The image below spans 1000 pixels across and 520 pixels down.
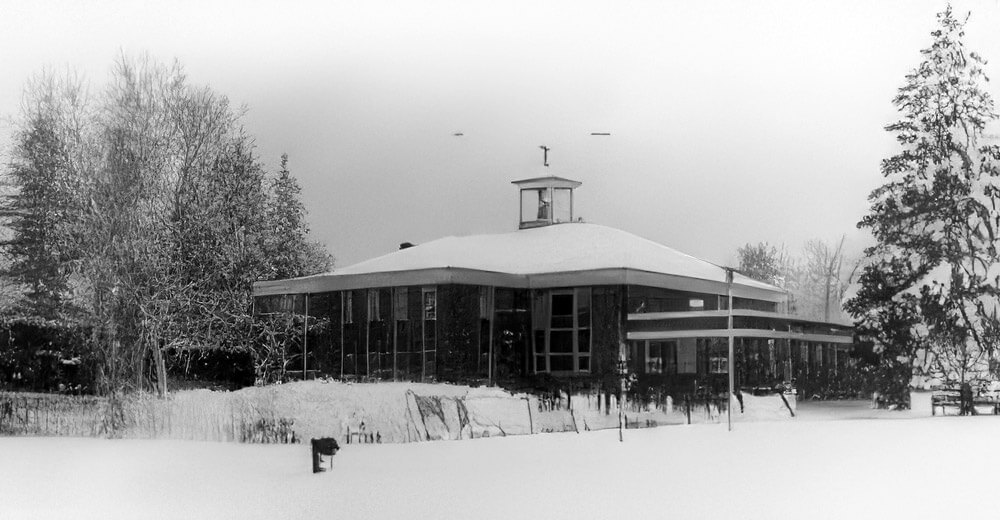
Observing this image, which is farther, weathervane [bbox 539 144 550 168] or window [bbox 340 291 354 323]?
window [bbox 340 291 354 323]

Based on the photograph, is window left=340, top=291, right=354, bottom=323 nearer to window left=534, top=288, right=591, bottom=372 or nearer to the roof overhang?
the roof overhang

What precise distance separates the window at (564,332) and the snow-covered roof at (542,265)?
1.03ft

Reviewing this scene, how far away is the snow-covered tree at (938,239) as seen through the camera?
20609 millimetres

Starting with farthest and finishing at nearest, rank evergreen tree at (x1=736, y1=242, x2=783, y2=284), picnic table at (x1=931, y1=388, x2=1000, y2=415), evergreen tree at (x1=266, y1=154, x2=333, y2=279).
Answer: evergreen tree at (x1=736, y1=242, x2=783, y2=284), picnic table at (x1=931, y1=388, x2=1000, y2=415), evergreen tree at (x1=266, y1=154, x2=333, y2=279)

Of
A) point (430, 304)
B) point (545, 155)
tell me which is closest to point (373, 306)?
point (430, 304)

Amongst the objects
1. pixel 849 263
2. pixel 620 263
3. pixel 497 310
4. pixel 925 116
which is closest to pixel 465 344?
pixel 497 310

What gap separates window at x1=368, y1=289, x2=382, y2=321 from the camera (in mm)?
23281

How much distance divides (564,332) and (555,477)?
6.27 metres

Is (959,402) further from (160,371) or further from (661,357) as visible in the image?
(160,371)

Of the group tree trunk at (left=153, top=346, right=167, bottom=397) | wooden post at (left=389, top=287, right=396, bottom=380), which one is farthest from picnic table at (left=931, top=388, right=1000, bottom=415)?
tree trunk at (left=153, top=346, right=167, bottom=397)

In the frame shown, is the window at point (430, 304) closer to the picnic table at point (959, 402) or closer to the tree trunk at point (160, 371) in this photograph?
the tree trunk at point (160, 371)

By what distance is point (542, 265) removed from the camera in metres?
22.7

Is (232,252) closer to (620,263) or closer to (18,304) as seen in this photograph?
(18,304)

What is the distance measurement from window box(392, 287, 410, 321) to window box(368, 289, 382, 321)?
0.41 meters
